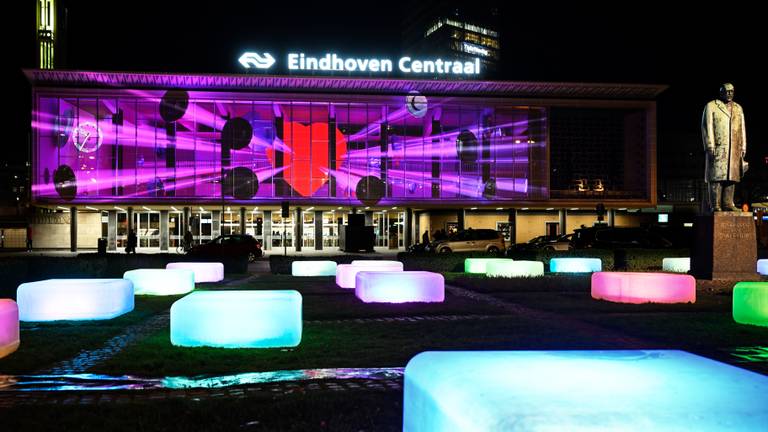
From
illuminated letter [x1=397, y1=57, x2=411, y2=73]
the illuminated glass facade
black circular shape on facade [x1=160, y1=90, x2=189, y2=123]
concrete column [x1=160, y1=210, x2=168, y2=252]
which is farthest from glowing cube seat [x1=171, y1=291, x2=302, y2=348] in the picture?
concrete column [x1=160, y1=210, x2=168, y2=252]

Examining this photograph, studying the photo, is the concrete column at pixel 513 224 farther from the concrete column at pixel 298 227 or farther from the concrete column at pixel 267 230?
the concrete column at pixel 267 230

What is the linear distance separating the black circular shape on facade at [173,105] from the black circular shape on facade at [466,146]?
65.8ft

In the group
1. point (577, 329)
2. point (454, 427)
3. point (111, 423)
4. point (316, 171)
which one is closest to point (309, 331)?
point (577, 329)

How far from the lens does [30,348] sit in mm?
8633

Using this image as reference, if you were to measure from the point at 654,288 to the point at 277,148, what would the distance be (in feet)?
123

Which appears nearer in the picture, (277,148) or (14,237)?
(277,148)

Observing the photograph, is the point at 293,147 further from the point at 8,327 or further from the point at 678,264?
the point at 8,327

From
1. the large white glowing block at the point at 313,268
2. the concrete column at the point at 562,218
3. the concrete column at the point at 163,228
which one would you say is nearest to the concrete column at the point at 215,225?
the concrete column at the point at 163,228

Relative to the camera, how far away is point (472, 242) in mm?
37906

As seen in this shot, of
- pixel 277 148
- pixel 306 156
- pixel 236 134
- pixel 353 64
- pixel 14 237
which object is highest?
pixel 353 64

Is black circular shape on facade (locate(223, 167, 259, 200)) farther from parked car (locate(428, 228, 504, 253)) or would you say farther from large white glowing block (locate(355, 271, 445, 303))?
large white glowing block (locate(355, 271, 445, 303))

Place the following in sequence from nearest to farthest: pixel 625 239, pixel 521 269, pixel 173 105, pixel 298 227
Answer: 1. pixel 521 269
2. pixel 625 239
3. pixel 173 105
4. pixel 298 227

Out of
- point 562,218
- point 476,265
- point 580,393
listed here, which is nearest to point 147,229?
point 562,218

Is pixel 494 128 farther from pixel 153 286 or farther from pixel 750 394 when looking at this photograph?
pixel 750 394
